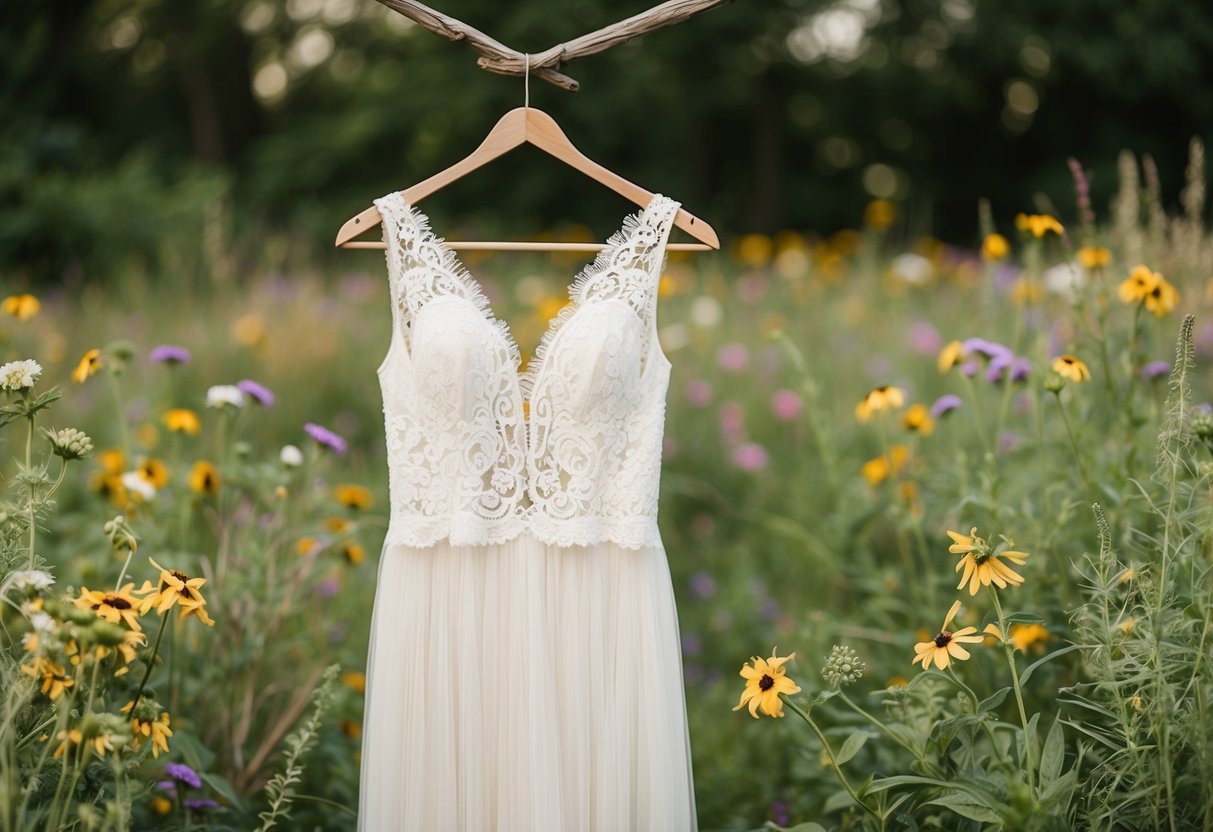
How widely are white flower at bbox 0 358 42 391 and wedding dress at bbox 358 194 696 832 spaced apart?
671 millimetres

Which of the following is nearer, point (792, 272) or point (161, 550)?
point (161, 550)

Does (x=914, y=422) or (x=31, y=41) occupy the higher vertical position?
(x=31, y=41)

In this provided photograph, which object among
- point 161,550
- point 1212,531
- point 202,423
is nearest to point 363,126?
point 202,423

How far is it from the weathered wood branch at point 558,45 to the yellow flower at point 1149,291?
1216mm

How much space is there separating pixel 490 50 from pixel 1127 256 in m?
2.22

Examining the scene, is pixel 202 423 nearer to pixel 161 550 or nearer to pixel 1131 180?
pixel 161 550

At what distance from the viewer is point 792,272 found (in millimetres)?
6449

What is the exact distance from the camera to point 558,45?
7.20ft

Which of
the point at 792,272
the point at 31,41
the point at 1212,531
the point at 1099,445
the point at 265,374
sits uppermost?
the point at 31,41

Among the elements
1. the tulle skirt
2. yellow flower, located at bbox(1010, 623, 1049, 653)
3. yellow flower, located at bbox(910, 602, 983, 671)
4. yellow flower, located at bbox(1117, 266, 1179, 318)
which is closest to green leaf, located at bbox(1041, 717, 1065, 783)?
yellow flower, located at bbox(910, 602, 983, 671)

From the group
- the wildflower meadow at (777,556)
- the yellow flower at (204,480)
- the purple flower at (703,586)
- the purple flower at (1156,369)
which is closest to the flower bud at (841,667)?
the wildflower meadow at (777,556)

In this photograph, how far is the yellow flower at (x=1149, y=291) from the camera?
252 cm

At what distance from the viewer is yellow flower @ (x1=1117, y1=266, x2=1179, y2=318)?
2.52 m

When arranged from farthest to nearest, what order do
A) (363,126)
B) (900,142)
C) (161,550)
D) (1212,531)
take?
(900,142) < (363,126) < (161,550) < (1212,531)
